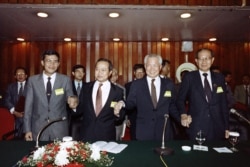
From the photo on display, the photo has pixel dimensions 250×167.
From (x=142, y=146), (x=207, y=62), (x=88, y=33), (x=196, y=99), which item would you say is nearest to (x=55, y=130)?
(x=142, y=146)

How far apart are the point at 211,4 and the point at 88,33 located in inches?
132

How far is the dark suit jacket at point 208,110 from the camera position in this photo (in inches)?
112

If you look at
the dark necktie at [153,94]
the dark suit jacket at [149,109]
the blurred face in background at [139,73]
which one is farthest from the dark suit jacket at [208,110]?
the blurred face in background at [139,73]

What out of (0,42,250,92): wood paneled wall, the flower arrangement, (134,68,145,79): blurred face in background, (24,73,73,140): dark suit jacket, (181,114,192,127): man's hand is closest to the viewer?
the flower arrangement

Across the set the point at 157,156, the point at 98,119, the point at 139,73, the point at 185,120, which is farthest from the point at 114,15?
the point at 157,156

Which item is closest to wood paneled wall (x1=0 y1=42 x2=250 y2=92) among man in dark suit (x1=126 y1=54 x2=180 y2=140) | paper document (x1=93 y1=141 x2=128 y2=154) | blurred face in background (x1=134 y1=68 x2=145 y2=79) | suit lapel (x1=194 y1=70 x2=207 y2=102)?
blurred face in background (x1=134 y1=68 x2=145 y2=79)

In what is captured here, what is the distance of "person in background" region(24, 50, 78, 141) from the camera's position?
9.27ft

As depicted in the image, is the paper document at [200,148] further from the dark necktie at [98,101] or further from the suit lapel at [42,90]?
the suit lapel at [42,90]

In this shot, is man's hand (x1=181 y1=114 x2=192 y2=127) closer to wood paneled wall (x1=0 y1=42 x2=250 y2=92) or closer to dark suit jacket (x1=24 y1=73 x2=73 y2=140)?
dark suit jacket (x1=24 y1=73 x2=73 y2=140)

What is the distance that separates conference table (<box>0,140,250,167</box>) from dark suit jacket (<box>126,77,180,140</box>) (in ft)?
1.36

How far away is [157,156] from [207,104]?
1234mm

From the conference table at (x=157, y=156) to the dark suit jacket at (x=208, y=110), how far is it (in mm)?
555

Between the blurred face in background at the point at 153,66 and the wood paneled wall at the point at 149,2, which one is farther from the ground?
the wood paneled wall at the point at 149,2

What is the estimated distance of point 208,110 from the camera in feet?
9.30
